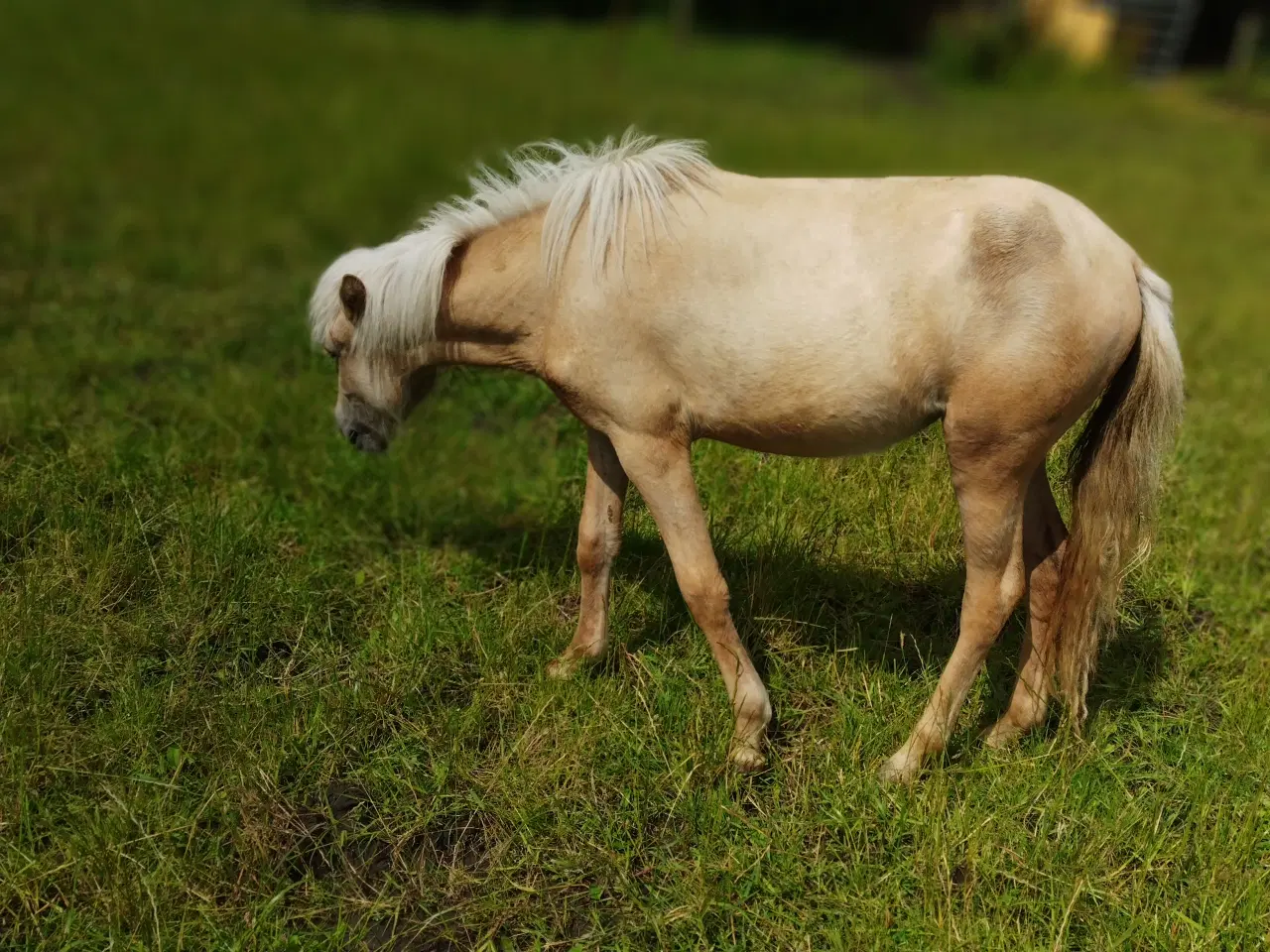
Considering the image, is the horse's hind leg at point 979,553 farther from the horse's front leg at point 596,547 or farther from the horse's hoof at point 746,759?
the horse's front leg at point 596,547

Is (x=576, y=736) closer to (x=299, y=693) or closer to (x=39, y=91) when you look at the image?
(x=299, y=693)

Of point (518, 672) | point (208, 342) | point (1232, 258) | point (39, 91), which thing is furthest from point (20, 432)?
Result: point (1232, 258)

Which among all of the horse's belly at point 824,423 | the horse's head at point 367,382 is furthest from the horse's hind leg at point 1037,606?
the horse's head at point 367,382

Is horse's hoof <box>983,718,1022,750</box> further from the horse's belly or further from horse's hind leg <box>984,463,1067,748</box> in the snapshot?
the horse's belly

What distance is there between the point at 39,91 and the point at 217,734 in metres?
11.6

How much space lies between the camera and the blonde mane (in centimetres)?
328

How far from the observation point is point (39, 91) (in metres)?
12.1

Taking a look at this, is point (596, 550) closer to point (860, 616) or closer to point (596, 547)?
point (596, 547)

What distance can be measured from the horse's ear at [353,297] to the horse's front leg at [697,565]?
989 millimetres

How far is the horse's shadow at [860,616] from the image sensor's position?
3828mm

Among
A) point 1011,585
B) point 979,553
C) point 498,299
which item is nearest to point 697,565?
point 979,553

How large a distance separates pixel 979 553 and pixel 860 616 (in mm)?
895

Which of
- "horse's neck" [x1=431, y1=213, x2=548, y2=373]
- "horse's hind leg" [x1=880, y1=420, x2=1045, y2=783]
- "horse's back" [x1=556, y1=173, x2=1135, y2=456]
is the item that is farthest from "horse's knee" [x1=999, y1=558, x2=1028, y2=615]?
"horse's neck" [x1=431, y1=213, x2=548, y2=373]

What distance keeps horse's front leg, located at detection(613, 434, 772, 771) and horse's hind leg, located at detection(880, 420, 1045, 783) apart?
44 centimetres
